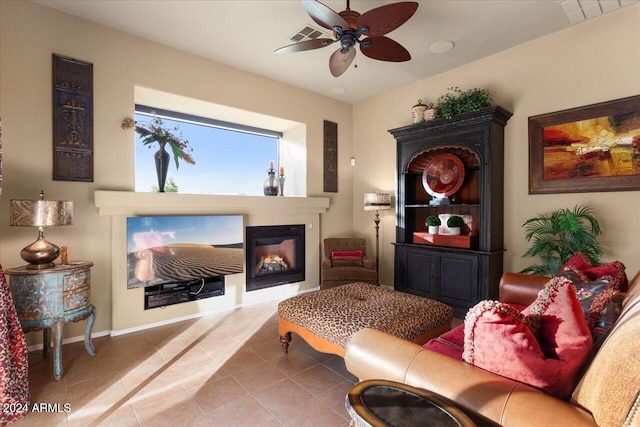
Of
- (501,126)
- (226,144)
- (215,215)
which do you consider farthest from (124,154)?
(501,126)

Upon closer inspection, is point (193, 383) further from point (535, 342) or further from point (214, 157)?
point (214, 157)

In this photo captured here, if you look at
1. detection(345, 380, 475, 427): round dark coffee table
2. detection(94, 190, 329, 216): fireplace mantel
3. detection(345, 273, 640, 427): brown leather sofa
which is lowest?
detection(345, 380, 475, 427): round dark coffee table

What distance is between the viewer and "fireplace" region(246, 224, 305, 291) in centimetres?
429

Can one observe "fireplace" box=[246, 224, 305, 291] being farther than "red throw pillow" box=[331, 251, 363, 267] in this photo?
No

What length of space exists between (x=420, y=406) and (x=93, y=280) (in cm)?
335

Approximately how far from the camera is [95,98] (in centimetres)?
312

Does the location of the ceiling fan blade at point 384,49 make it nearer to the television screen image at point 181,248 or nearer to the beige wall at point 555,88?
the beige wall at point 555,88

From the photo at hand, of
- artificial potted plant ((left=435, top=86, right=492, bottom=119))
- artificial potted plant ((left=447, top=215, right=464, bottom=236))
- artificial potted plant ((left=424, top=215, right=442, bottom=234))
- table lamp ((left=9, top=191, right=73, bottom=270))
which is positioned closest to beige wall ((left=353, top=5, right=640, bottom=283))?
artificial potted plant ((left=435, top=86, right=492, bottom=119))

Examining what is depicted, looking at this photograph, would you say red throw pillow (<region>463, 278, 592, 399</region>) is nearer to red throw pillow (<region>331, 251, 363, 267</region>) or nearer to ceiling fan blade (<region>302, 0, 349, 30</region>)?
ceiling fan blade (<region>302, 0, 349, 30</region>)

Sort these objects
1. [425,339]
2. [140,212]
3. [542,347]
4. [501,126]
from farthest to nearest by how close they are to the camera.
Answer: [501,126] < [140,212] < [425,339] < [542,347]

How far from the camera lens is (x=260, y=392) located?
2.21m

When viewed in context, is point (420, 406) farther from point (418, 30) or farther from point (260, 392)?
point (418, 30)

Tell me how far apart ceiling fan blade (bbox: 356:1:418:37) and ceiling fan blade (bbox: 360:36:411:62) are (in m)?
0.16

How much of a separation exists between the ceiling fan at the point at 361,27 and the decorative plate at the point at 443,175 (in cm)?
169
